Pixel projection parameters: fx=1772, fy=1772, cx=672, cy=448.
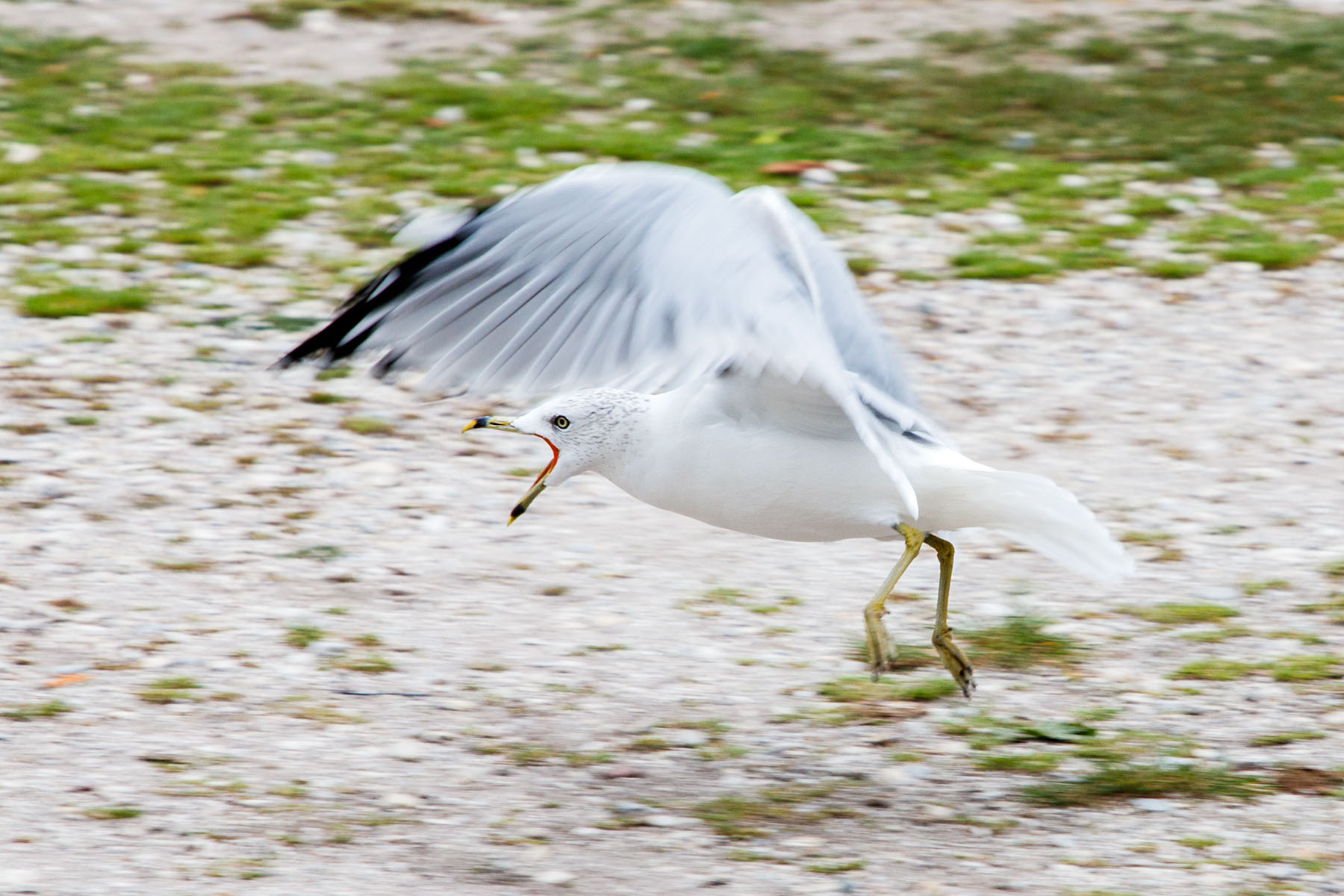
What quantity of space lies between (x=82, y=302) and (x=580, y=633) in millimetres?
3112

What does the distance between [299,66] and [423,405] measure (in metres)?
4.10

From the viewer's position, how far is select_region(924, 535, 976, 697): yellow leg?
4.07 metres

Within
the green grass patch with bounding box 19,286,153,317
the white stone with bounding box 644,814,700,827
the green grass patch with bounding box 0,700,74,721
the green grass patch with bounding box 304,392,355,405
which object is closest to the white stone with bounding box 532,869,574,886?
the white stone with bounding box 644,814,700,827

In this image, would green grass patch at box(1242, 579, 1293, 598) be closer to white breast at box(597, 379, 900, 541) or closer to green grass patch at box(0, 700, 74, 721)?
white breast at box(597, 379, 900, 541)

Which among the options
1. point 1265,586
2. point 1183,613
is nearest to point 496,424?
point 1183,613

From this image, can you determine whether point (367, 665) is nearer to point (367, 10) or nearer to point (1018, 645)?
point (1018, 645)

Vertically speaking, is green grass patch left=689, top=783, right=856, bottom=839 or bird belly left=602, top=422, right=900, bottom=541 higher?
bird belly left=602, top=422, right=900, bottom=541

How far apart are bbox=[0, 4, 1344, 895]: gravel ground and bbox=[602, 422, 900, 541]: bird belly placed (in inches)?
23.1

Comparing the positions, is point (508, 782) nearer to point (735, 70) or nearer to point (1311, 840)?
point (1311, 840)

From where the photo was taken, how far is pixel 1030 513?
3717mm

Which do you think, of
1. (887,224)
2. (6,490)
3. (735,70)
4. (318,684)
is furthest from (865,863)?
(735,70)

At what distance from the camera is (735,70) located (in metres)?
9.73

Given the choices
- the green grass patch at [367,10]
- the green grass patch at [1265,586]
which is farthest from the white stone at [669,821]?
the green grass patch at [367,10]

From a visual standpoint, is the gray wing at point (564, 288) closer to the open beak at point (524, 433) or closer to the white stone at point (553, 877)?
the open beak at point (524, 433)
